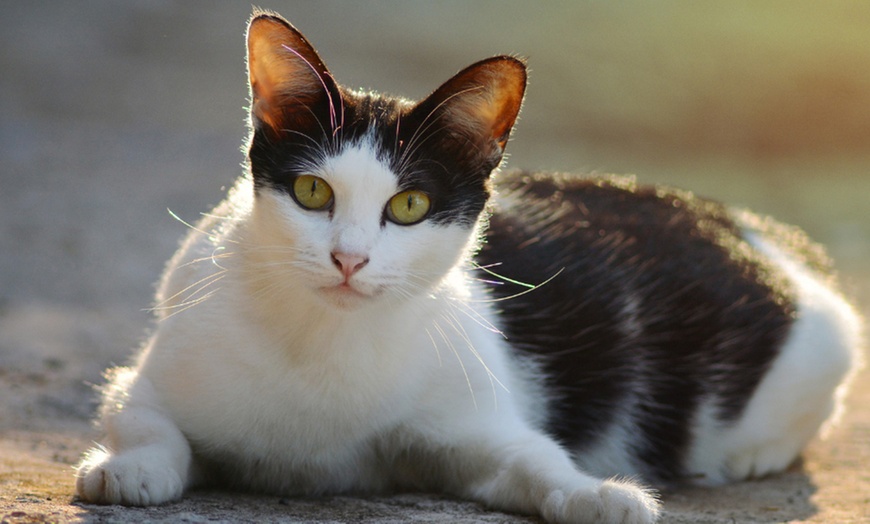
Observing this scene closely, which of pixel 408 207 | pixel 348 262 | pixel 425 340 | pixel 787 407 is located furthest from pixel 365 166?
pixel 787 407

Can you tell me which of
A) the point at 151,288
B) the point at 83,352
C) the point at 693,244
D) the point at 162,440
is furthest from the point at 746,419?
the point at 151,288

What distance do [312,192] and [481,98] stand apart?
40 centimetres

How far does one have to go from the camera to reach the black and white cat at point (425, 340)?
6.16 feet

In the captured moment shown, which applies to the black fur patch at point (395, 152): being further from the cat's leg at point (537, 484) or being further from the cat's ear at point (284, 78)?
the cat's leg at point (537, 484)

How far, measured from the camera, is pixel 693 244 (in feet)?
9.39

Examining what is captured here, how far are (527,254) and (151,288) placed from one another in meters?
2.19

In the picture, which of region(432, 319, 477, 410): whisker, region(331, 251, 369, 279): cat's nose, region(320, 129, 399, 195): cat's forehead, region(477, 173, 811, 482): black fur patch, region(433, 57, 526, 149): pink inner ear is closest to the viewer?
region(331, 251, 369, 279): cat's nose

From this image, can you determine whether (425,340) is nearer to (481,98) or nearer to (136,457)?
(481,98)

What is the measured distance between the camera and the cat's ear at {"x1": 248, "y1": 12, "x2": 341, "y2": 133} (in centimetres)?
193

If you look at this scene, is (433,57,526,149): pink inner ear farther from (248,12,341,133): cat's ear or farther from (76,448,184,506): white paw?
(76,448,184,506): white paw

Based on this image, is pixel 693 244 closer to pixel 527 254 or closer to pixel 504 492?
pixel 527 254

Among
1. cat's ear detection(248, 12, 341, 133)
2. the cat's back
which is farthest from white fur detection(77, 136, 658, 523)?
the cat's back

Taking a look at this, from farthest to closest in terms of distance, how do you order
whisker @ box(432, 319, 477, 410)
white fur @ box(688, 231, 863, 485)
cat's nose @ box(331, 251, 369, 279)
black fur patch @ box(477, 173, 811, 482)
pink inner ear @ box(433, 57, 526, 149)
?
white fur @ box(688, 231, 863, 485) → black fur patch @ box(477, 173, 811, 482) → whisker @ box(432, 319, 477, 410) → pink inner ear @ box(433, 57, 526, 149) → cat's nose @ box(331, 251, 369, 279)

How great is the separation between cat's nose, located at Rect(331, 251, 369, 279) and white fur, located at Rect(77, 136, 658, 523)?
0.03m
